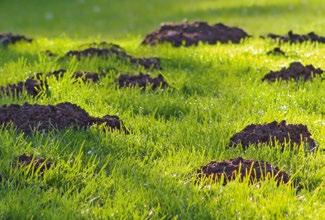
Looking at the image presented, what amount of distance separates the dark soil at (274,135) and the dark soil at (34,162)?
6.01ft

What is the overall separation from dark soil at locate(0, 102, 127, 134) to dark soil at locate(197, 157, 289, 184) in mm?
1390

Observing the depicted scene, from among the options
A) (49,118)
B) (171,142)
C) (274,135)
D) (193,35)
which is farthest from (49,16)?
(274,135)

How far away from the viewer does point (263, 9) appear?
2427 cm

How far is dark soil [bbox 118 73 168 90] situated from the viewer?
919 centimetres

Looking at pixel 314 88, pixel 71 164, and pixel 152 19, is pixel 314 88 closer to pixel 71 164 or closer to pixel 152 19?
pixel 71 164

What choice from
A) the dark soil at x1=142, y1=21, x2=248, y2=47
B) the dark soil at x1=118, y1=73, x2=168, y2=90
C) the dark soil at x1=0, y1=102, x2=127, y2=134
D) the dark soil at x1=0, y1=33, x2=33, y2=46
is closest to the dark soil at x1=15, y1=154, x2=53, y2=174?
the dark soil at x1=0, y1=102, x2=127, y2=134

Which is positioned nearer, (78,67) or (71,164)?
(71,164)

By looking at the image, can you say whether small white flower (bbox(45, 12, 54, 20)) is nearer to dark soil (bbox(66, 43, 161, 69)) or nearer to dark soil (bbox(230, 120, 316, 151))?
dark soil (bbox(66, 43, 161, 69))

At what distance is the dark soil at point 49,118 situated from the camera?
718 cm

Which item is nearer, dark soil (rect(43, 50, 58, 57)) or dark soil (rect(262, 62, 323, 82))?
dark soil (rect(262, 62, 323, 82))

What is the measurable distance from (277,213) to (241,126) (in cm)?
223

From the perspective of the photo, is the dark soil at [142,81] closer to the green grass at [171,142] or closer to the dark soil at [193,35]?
the green grass at [171,142]

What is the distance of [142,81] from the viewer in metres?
9.27

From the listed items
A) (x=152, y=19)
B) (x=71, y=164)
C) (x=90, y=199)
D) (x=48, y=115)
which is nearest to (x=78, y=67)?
(x=48, y=115)
